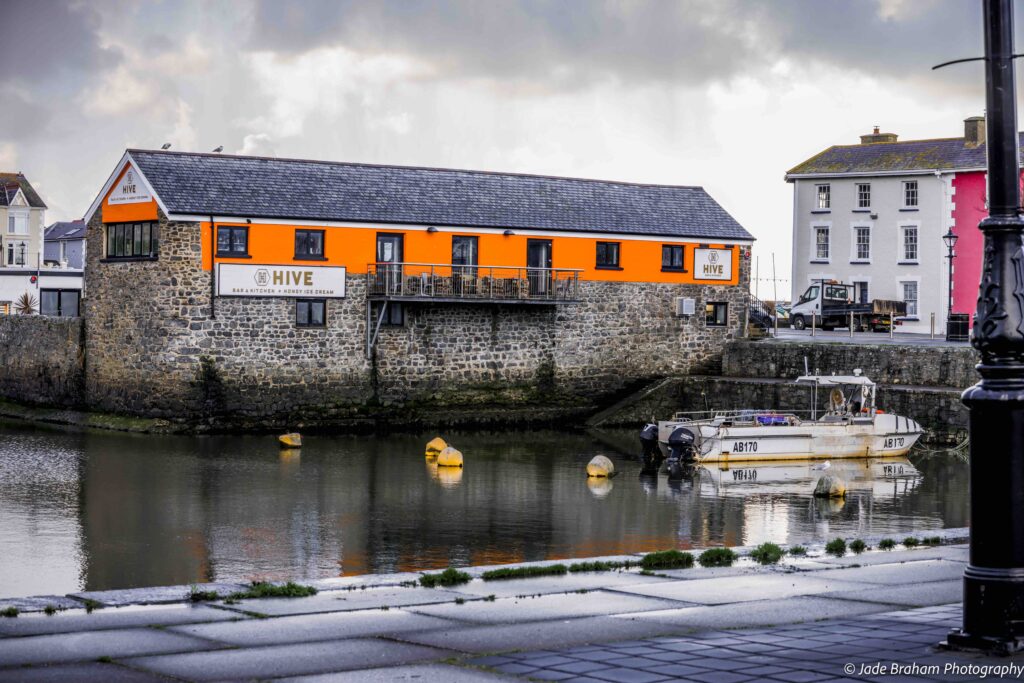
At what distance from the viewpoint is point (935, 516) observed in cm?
2300

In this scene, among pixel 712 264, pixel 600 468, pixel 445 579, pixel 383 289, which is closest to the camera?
pixel 445 579

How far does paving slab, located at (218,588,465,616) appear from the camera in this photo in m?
9.86

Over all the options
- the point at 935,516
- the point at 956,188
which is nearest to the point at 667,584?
the point at 935,516

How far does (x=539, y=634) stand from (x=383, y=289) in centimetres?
2912

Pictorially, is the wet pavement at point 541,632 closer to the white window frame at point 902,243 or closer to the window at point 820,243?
the white window frame at point 902,243

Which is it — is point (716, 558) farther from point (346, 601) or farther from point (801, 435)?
point (801, 435)

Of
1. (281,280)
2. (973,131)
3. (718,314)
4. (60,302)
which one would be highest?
(973,131)

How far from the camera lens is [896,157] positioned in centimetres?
5159

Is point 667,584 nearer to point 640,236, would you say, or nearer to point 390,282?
point 390,282

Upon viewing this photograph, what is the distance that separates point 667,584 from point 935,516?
13397 mm

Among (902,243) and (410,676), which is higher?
(902,243)

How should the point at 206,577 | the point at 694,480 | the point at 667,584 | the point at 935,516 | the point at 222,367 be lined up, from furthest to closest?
the point at 222,367, the point at 694,480, the point at 935,516, the point at 206,577, the point at 667,584

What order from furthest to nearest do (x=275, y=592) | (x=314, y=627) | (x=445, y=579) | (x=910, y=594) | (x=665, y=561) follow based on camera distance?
(x=665, y=561), (x=445, y=579), (x=275, y=592), (x=910, y=594), (x=314, y=627)

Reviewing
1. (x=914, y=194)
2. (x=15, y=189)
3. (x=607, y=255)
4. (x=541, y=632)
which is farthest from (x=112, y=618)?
(x=15, y=189)
